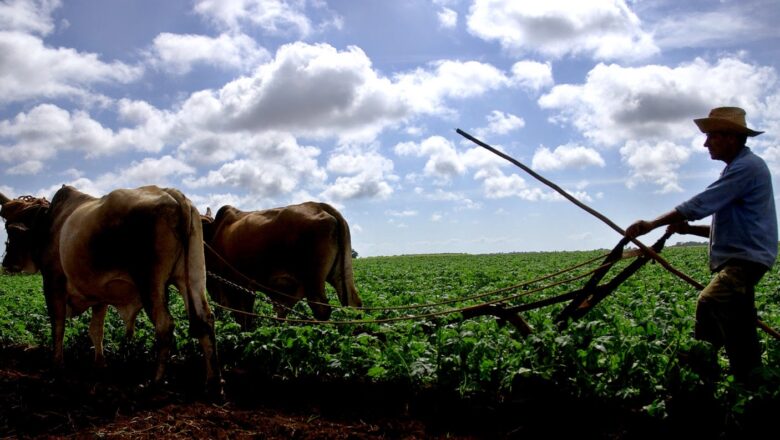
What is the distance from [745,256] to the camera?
15.2 ft

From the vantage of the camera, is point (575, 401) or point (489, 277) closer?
point (575, 401)

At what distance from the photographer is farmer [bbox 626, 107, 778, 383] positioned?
4.63 m

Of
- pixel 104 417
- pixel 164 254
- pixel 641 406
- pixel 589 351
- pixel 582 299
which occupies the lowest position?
pixel 104 417

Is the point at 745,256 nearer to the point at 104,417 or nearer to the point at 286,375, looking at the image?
the point at 286,375

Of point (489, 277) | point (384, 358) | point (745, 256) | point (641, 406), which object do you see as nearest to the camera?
point (745, 256)

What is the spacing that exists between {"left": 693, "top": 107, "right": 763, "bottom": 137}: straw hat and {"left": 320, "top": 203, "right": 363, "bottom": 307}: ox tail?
593 centimetres

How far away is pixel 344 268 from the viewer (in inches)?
380

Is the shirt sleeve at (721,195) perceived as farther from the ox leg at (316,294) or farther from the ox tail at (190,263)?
the ox leg at (316,294)

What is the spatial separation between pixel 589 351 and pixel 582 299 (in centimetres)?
105

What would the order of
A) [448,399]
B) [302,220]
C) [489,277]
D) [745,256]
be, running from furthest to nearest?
[489,277] → [302,220] → [448,399] → [745,256]

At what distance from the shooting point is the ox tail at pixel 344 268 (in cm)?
964

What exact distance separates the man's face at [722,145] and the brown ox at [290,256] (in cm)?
588

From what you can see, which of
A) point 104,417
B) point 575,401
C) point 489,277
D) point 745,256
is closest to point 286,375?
point 104,417

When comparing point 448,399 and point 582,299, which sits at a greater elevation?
point 582,299
